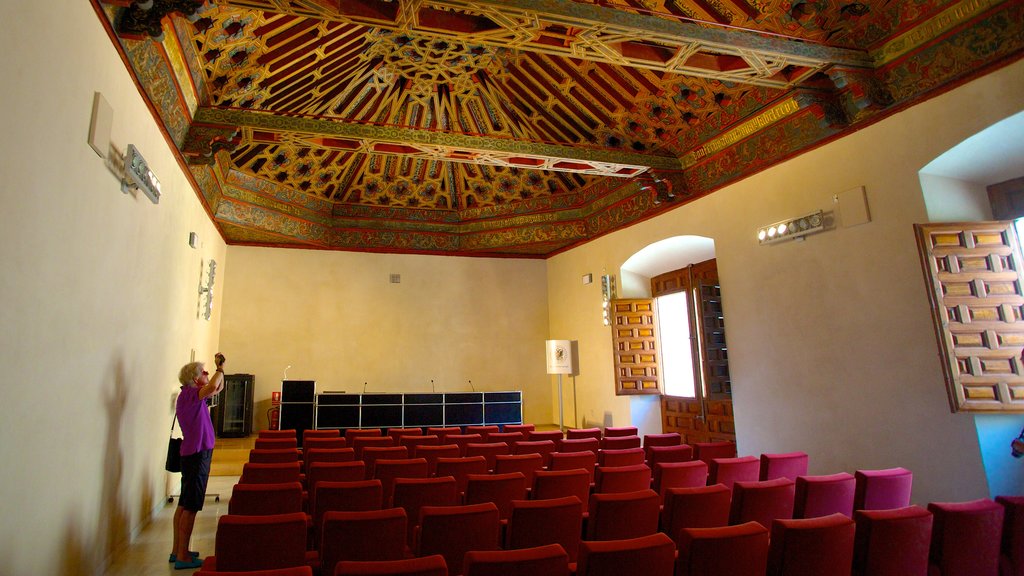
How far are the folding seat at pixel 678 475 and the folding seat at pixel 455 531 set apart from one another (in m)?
1.78

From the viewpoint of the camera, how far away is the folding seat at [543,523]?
285 cm

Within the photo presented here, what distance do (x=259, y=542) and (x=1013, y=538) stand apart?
155 inches

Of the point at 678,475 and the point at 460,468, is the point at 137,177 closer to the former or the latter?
the point at 460,468

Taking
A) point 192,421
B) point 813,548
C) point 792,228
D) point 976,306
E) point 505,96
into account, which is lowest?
point 813,548

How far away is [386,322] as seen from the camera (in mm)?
11742

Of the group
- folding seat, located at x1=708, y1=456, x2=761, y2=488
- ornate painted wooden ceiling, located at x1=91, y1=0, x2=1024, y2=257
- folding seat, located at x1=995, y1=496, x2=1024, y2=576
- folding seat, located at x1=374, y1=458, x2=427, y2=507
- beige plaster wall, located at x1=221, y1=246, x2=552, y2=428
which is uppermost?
ornate painted wooden ceiling, located at x1=91, y1=0, x2=1024, y2=257

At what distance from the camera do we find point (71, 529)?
3.51m

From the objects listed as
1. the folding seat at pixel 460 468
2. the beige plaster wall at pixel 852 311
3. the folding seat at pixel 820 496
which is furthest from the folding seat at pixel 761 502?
the beige plaster wall at pixel 852 311

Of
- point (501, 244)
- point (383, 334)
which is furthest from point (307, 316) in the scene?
Answer: point (501, 244)

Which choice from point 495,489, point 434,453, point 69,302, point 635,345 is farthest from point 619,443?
point 69,302

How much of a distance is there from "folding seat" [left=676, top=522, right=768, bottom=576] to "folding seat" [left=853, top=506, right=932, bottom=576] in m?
0.64

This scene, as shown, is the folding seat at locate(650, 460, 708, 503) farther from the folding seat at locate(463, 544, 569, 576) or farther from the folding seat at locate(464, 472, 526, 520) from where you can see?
the folding seat at locate(463, 544, 569, 576)

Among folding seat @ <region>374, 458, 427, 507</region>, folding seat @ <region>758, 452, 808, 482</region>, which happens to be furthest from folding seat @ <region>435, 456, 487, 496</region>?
folding seat @ <region>758, 452, 808, 482</region>

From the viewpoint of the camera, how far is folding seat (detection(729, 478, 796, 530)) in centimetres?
326
